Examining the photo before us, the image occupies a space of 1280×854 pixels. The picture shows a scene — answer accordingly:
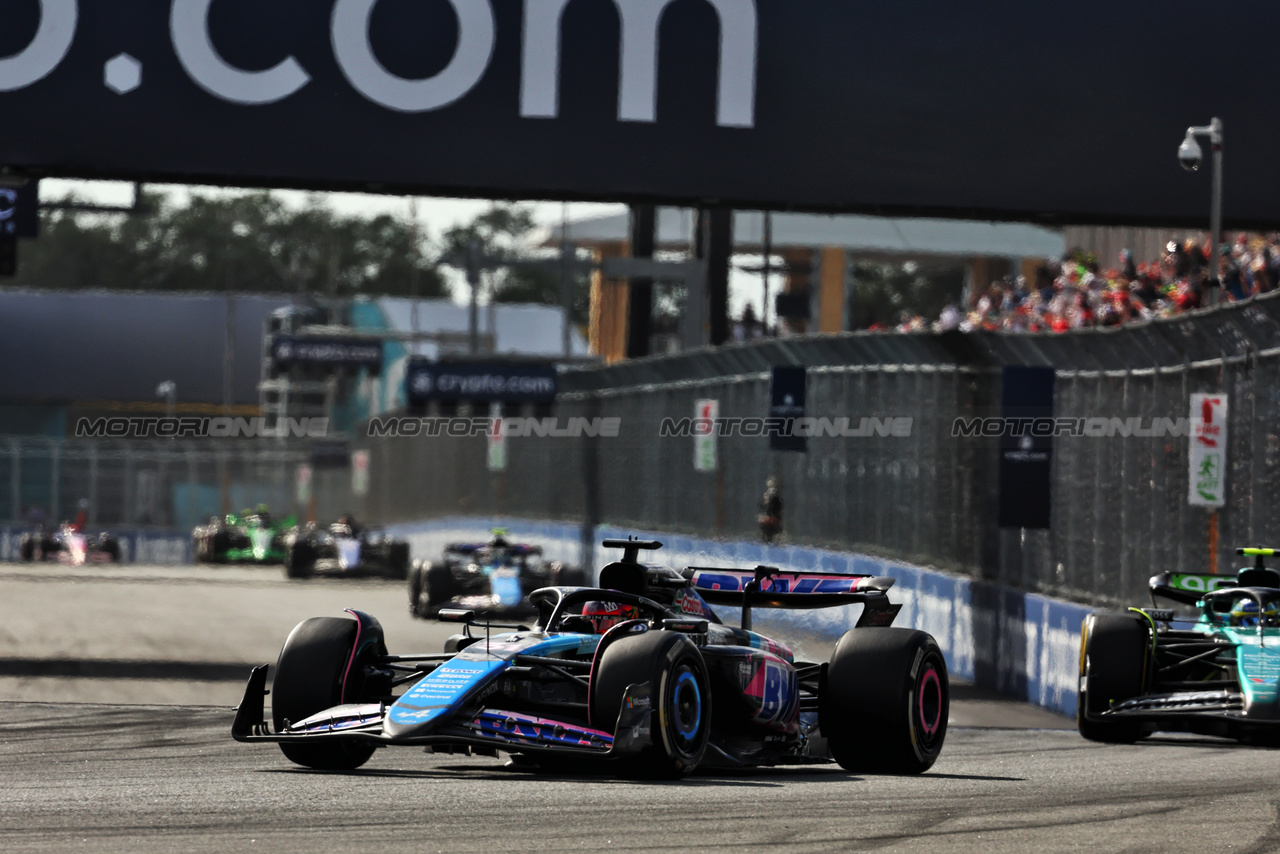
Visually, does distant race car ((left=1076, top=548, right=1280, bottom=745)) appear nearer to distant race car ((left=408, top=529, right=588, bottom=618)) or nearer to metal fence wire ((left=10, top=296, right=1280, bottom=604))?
metal fence wire ((left=10, top=296, right=1280, bottom=604))

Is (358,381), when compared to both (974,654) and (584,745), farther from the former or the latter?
(584,745)

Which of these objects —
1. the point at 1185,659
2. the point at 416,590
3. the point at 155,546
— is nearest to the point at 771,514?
the point at 416,590

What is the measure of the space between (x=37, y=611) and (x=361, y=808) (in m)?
18.2

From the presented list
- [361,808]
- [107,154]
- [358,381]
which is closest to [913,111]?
[107,154]

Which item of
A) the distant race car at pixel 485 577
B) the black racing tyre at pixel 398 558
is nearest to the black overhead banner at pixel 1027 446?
the distant race car at pixel 485 577

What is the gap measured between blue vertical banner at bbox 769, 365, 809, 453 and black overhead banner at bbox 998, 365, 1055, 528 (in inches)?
168

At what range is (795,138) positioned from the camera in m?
14.9

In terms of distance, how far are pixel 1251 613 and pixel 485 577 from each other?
37.9 ft

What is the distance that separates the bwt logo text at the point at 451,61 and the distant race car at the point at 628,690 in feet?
19.7

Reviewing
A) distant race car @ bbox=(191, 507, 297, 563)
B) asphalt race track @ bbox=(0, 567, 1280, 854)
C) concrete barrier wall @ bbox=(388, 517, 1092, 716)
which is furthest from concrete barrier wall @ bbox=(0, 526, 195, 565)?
asphalt race track @ bbox=(0, 567, 1280, 854)

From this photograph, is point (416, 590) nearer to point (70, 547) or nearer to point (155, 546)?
point (70, 547)

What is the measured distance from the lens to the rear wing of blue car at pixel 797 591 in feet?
31.5

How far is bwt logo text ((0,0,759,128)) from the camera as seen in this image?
14.5 meters

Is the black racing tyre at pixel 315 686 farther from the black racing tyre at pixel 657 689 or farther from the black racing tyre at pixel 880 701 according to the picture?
the black racing tyre at pixel 880 701
